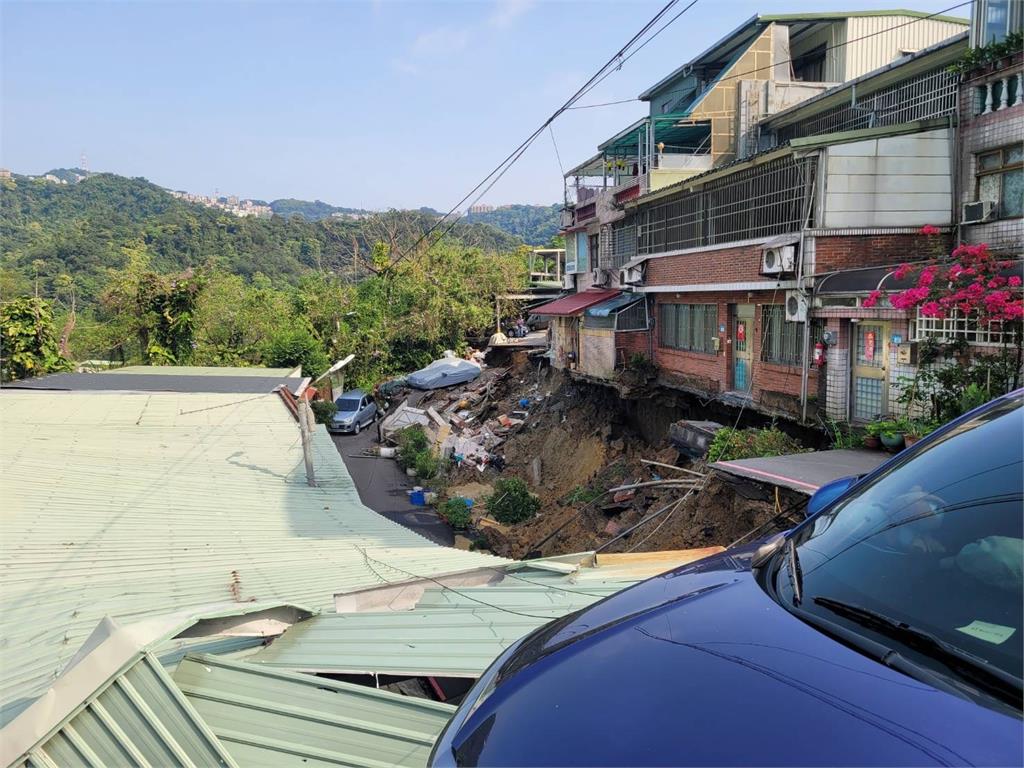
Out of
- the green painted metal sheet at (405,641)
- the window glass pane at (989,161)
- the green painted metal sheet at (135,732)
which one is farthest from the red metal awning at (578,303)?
the green painted metal sheet at (135,732)

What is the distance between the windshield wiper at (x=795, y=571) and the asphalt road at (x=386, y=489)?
15.0 metres

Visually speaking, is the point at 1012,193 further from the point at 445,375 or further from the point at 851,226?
the point at 445,375

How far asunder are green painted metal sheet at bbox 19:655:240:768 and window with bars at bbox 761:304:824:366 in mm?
11685

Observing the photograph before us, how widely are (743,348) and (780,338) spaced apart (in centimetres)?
148

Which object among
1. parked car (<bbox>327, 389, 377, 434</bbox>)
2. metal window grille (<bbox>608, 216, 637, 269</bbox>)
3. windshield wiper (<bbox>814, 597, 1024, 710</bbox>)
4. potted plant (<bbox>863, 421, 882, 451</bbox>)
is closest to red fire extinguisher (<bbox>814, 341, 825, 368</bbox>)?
potted plant (<bbox>863, 421, 882, 451</bbox>)

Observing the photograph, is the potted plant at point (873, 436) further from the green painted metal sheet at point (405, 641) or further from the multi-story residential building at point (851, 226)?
the green painted metal sheet at point (405, 641)

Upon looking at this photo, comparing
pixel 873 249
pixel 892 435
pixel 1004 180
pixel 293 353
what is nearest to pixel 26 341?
pixel 293 353

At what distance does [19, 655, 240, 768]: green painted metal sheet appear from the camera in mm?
2467

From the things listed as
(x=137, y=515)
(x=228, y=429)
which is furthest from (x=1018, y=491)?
(x=228, y=429)

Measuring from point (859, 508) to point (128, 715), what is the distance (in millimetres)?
2774

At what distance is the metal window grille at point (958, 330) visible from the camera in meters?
8.87

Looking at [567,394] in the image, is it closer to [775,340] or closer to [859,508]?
[775,340]

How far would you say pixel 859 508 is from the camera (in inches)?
103

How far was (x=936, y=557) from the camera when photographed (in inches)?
82.8
